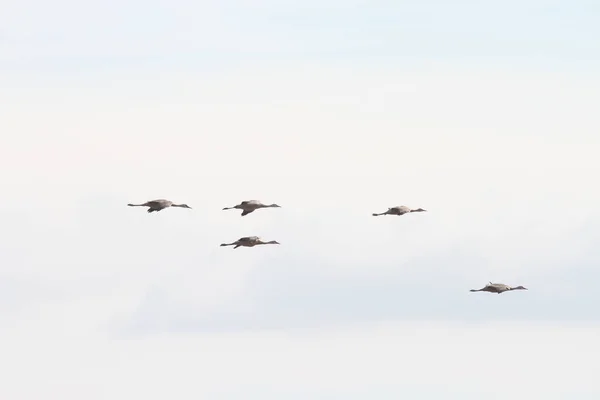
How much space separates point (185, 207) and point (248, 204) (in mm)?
7643

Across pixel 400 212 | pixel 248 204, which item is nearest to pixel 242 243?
pixel 248 204

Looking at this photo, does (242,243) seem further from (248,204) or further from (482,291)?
(482,291)

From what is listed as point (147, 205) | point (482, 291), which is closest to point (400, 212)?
point (482, 291)

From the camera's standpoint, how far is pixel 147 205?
7505 inches

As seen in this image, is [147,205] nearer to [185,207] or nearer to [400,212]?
[185,207]

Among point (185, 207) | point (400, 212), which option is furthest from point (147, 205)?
point (400, 212)

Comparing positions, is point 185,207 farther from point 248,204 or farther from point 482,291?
point 482,291

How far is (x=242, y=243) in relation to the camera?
198750 mm

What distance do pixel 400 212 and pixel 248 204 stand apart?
17.9m

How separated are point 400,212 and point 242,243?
1866 cm

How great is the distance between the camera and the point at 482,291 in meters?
195

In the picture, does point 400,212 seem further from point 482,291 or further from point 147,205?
point 147,205

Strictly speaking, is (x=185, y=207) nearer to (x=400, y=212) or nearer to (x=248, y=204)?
(x=248, y=204)

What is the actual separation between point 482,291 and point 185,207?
116 feet
